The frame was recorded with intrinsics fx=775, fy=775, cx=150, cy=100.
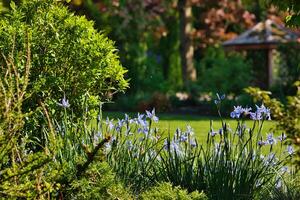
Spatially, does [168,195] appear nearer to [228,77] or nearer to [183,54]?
[228,77]

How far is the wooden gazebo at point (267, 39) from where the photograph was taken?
829 inches

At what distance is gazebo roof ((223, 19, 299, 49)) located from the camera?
21.0 metres

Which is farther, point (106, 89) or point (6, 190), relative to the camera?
point (106, 89)

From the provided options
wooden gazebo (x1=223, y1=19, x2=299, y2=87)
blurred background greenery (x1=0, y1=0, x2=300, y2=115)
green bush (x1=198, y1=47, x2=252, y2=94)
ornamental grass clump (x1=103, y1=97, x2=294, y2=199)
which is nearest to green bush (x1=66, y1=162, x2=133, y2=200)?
ornamental grass clump (x1=103, y1=97, x2=294, y2=199)

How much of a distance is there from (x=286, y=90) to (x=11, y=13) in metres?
14.1

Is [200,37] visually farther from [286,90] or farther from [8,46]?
[8,46]

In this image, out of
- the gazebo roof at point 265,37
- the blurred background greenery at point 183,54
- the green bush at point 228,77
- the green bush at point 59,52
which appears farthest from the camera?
the gazebo roof at point 265,37

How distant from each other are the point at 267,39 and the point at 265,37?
0.15m

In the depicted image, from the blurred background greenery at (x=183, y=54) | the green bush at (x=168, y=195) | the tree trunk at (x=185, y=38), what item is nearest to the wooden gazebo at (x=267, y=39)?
the blurred background greenery at (x=183, y=54)

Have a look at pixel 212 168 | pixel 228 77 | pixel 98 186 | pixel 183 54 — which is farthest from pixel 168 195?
pixel 183 54

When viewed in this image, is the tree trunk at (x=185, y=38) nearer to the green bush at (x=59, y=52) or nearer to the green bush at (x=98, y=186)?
the green bush at (x=59, y=52)

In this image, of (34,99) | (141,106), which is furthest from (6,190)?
(141,106)

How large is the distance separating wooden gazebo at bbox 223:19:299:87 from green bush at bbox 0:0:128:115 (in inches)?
582

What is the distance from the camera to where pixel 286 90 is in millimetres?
19766
